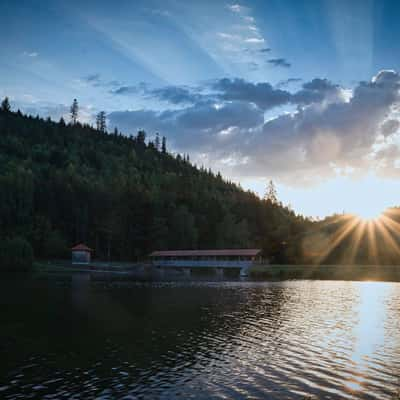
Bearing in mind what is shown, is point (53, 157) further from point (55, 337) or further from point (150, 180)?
point (55, 337)

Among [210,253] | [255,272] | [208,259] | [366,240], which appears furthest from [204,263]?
[366,240]

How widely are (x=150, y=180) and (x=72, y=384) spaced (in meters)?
153

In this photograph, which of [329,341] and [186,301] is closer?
[329,341]

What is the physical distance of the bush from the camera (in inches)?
3743

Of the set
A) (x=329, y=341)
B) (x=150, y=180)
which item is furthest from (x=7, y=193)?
(x=329, y=341)

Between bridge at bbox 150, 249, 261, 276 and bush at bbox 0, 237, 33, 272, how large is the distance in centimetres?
3172

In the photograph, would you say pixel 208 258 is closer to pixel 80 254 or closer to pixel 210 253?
pixel 210 253

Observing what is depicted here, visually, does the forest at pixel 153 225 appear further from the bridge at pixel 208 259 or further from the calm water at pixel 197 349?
the calm water at pixel 197 349

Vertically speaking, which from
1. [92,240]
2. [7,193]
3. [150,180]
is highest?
[150,180]

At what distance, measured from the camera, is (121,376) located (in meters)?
19.8

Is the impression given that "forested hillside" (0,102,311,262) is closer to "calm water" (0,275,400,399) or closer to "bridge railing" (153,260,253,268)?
"bridge railing" (153,260,253,268)

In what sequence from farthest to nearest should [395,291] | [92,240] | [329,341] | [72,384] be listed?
[92,240], [395,291], [329,341], [72,384]

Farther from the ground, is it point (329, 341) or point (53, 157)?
point (53, 157)

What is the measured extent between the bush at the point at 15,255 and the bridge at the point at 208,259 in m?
31.7
